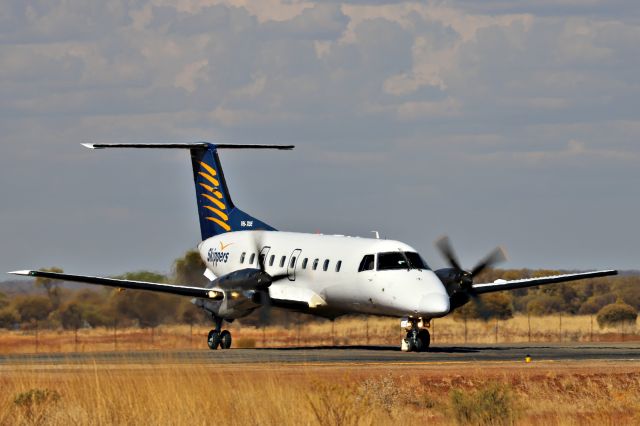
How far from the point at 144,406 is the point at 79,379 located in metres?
4.09

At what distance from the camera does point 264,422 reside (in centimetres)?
2108

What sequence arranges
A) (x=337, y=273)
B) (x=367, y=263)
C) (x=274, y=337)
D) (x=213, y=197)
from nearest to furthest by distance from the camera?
(x=367, y=263) → (x=337, y=273) → (x=213, y=197) → (x=274, y=337)

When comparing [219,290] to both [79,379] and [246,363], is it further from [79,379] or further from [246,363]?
[79,379]

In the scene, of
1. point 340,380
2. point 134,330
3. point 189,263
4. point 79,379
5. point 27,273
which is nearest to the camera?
point 79,379

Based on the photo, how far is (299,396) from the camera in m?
22.2

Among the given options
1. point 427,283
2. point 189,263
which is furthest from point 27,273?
point 189,263

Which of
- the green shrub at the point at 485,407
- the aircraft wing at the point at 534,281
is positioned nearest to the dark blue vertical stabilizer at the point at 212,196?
the aircraft wing at the point at 534,281

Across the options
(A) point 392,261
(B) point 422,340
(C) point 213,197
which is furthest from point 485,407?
(C) point 213,197

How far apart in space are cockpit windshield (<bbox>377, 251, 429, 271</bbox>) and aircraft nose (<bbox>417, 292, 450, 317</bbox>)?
5.51 ft

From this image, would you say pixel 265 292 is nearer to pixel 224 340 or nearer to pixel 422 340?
pixel 224 340

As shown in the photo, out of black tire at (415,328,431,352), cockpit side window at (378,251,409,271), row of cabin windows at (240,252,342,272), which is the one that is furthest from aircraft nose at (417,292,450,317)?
row of cabin windows at (240,252,342,272)

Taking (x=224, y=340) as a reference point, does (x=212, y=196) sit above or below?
above

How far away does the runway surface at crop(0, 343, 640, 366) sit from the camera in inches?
1385

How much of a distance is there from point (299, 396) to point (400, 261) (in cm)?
1775
